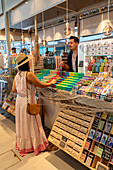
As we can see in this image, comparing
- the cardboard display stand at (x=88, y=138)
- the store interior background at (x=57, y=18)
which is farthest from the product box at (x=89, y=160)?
the store interior background at (x=57, y=18)

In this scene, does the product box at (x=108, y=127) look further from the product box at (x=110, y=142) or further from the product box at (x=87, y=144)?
the product box at (x=87, y=144)

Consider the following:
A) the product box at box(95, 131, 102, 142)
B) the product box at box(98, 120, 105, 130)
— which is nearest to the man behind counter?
the product box at box(98, 120, 105, 130)

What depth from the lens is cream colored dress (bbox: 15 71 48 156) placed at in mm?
2291

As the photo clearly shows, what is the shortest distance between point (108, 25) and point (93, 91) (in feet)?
3.44

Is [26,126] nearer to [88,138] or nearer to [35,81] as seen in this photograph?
[35,81]

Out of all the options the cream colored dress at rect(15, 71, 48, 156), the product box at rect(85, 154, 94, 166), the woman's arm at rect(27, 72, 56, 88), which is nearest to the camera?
the product box at rect(85, 154, 94, 166)

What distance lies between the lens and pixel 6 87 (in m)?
4.38

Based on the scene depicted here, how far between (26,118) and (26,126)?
0.14 meters

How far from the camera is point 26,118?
2324 mm

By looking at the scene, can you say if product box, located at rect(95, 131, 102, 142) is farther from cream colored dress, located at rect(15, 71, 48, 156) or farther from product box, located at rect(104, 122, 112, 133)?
cream colored dress, located at rect(15, 71, 48, 156)

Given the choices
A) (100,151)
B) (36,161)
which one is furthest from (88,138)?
(36,161)

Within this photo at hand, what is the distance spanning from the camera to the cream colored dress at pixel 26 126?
7.52 ft

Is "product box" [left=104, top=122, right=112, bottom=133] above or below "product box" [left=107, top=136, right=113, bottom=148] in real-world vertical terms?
above

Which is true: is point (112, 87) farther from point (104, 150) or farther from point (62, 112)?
point (62, 112)
